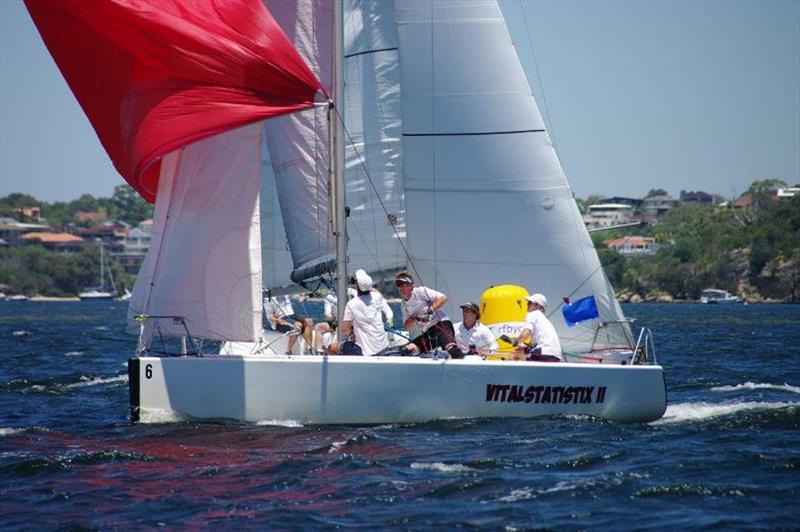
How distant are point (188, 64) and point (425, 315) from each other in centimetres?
398

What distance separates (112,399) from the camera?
2116 cm

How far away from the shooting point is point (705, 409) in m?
17.9

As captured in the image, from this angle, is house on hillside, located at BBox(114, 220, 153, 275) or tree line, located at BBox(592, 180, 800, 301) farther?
house on hillside, located at BBox(114, 220, 153, 275)

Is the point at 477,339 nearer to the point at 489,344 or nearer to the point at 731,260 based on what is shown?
the point at 489,344

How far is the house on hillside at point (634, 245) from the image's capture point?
511ft

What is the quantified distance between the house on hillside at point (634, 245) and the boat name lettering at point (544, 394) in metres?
137

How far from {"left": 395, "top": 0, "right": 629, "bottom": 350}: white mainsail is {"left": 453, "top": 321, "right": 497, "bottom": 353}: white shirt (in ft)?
4.91

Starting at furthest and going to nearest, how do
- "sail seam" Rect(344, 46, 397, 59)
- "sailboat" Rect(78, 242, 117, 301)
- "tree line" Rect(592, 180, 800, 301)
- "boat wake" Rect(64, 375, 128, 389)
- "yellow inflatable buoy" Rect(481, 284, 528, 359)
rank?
1. "sailboat" Rect(78, 242, 117, 301)
2. "tree line" Rect(592, 180, 800, 301)
3. "boat wake" Rect(64, 375, 128, 389)
4. "sail seam" Rect(344, 46, 397, 59)
5. "yellow inflatable buoy" Rect(481, 284, 528, 359)

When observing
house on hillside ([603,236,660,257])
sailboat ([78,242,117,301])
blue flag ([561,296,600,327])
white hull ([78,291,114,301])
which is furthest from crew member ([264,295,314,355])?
white hull ([78,291,114,301])

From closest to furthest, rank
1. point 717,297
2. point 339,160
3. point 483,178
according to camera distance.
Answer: point 339,160
point 483,178
point 717,297

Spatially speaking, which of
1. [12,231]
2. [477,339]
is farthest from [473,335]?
[12,231]

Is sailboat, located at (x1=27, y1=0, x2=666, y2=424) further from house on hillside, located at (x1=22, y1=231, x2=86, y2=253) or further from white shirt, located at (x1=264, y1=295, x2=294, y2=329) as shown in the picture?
house on hillside, located at (x1=22, y1=231, x2=86, y2=253)

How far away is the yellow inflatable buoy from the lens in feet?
54.7

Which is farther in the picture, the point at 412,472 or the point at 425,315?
the point at 425,315
